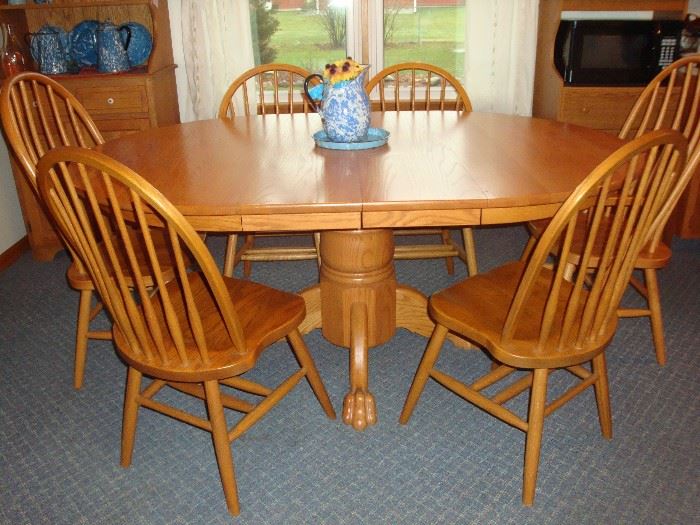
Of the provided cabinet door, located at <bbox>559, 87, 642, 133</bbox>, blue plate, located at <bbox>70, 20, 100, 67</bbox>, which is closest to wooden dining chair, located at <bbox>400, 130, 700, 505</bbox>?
cabinet door, located at <bbox>559, 87, 642, 133</bbox>

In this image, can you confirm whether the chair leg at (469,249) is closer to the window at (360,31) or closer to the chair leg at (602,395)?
the chair leg at (602,395)

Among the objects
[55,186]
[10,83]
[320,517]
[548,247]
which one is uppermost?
[10,83]

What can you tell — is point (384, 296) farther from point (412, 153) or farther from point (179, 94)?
point (179, 94)

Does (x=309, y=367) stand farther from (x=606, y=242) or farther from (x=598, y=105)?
(x=598, y=105)

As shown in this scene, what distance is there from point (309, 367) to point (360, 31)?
84.9 inches

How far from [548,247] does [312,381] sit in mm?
755

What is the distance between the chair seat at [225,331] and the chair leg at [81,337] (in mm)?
342

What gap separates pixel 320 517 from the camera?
1.43m

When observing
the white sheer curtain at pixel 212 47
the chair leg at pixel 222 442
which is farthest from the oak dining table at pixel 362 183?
the white sheer curtain at pixel 212 47

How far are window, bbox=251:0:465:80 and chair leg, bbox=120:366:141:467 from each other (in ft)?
7.48

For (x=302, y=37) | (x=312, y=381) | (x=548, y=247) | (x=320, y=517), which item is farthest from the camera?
(x=302, y=37)

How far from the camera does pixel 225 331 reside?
143 centimetres

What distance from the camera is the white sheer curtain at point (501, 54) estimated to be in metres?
3.01

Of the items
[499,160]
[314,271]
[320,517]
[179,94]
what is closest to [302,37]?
[179,94]
